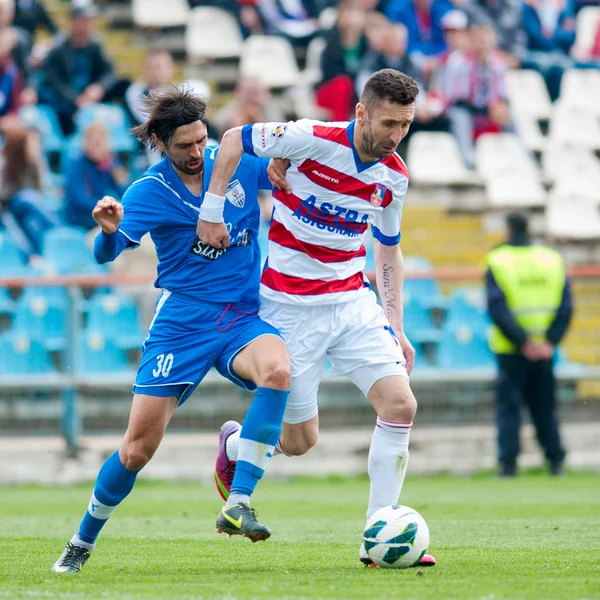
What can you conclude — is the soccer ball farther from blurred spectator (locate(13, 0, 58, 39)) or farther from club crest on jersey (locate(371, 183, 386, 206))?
blurred spectator (locate(13, 0, 58, 39))

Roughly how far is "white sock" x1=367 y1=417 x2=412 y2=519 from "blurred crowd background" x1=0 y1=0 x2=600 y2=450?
638cm

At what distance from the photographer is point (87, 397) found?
41.5 ft

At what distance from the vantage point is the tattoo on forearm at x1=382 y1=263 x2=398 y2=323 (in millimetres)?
7012

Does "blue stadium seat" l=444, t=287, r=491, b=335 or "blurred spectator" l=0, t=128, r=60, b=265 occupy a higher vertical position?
"blurred spectator" l=0, t=128, r=60, b=265

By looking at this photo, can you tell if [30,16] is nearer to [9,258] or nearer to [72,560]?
[9,258]

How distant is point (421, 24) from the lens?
18641mm

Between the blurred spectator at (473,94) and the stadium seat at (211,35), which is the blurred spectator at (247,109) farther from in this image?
the blurred spectator at (473,94)

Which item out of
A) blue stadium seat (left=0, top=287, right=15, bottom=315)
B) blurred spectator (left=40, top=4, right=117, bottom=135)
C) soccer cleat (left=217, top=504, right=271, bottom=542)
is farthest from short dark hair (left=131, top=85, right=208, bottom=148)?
blurred spectator (left=40, top=4, right=117, bottom=135)

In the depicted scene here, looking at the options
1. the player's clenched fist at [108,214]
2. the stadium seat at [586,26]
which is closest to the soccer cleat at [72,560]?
the player's clenched fist at [108,214]

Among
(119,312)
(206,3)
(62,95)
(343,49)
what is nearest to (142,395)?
(119,312)

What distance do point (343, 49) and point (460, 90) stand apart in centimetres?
178

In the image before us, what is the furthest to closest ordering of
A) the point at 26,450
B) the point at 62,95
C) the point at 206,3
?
the point at 206,3 → the point at 62,95 → the point at 26,450

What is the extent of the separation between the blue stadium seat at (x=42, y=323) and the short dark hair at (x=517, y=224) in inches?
180

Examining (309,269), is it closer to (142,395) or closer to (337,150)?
(337,150)
